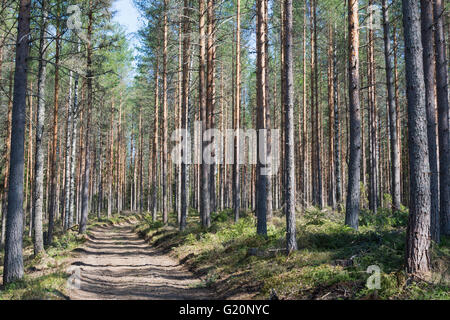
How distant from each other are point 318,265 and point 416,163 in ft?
9.58

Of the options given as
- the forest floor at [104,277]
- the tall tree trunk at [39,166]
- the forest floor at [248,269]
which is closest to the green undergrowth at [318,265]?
the forest floor at [248,269]

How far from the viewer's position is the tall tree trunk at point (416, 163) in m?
6.38

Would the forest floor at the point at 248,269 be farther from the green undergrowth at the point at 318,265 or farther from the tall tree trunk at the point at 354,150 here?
the tall tree trunk at the point at 354,150

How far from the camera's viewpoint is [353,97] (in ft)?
38.1

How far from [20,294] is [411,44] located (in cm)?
897

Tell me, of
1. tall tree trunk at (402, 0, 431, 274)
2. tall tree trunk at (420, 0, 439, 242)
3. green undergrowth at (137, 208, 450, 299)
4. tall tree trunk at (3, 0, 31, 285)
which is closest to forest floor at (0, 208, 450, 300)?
green undergrowth at (137, 208, 450, 299)

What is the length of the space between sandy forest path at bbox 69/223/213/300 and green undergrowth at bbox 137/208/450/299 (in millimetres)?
575

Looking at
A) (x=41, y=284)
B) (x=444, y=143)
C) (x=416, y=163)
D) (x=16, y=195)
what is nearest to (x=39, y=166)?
(x=16, y=195)

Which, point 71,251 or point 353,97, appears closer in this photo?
point 353,97

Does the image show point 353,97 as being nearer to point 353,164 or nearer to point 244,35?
point 353,164

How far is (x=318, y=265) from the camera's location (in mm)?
7750

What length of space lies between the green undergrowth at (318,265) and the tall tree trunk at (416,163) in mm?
362

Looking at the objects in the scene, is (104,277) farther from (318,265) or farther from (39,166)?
(318,265)
